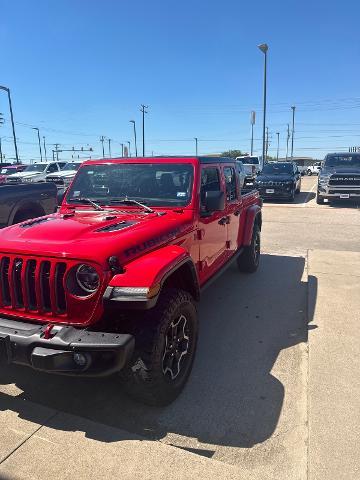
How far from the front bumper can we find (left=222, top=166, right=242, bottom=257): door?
276 centimetres

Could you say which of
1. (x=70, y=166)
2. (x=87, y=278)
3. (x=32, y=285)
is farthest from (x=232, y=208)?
(x=70, y=166)

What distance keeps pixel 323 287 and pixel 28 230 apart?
4162 mm

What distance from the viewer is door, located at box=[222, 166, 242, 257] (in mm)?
4961

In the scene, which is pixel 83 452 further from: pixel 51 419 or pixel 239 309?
pixel 239 309

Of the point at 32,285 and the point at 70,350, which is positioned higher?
the point at 32,285

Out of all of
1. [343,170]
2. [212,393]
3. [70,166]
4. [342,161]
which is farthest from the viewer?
[70,166]

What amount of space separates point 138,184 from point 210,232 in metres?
0.92

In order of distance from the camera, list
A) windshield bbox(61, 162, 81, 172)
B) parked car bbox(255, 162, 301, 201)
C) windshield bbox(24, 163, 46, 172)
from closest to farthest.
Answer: parked car bbox(255, 162, 301, 201), windshield bbox(24, 163, 46, 172), windshield bbox(61, 162, 81, 172)

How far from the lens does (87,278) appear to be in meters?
2.66

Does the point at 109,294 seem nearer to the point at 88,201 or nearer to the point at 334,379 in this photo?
the point at 88,201

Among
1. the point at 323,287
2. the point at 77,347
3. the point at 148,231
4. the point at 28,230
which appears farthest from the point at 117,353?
the point at 323,287

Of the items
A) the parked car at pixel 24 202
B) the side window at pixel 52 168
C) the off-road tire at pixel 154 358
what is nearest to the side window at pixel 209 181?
the off-road tire at pixel 154 358

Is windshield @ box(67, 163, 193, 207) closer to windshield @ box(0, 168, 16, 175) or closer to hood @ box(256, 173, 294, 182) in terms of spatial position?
hood @ box(256, 173, 294, 182)

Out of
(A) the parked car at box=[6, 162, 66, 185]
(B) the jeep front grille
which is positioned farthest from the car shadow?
(A) the parked car at box=[6, 162, 66, 185]
